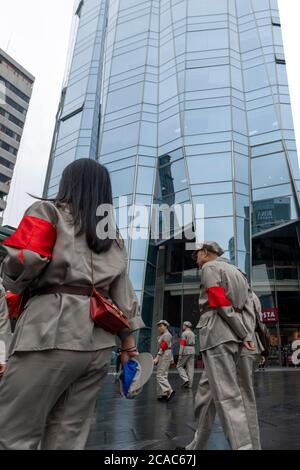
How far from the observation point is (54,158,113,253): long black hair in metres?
1.95

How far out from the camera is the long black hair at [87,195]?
76.6 inches

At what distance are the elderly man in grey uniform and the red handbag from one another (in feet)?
→ 4.77

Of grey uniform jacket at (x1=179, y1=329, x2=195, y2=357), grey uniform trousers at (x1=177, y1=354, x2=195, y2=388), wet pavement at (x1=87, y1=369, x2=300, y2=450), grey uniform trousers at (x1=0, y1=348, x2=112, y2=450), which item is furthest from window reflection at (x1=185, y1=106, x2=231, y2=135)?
grey uniform trousers at (x1=0, y1=348, x2=112, y2=450)

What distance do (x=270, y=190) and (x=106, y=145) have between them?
11787 millimetres

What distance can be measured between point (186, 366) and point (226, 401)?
7328 millimetres

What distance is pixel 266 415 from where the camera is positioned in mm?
5270

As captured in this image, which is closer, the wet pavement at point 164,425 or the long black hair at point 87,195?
the long black hair at point 87,195

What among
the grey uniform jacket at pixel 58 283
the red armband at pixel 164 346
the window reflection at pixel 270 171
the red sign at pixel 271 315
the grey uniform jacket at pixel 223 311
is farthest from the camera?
the red sign at pixel 271 315

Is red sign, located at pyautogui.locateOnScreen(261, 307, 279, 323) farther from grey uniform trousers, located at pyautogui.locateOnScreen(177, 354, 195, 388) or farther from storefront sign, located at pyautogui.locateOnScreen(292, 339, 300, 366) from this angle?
grey uniform trousers, located at pyautogui.locateOnScreen(177, 354, 195, 388)

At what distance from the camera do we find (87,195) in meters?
2.07

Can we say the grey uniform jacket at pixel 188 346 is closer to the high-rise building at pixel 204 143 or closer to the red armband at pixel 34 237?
the red armband at pixel 34 237

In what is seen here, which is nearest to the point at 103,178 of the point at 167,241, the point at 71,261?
the point at 71,261

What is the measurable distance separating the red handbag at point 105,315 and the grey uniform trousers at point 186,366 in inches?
322

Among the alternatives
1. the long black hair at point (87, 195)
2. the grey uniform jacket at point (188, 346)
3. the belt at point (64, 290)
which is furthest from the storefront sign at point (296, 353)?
the belt at point (64, 290)
